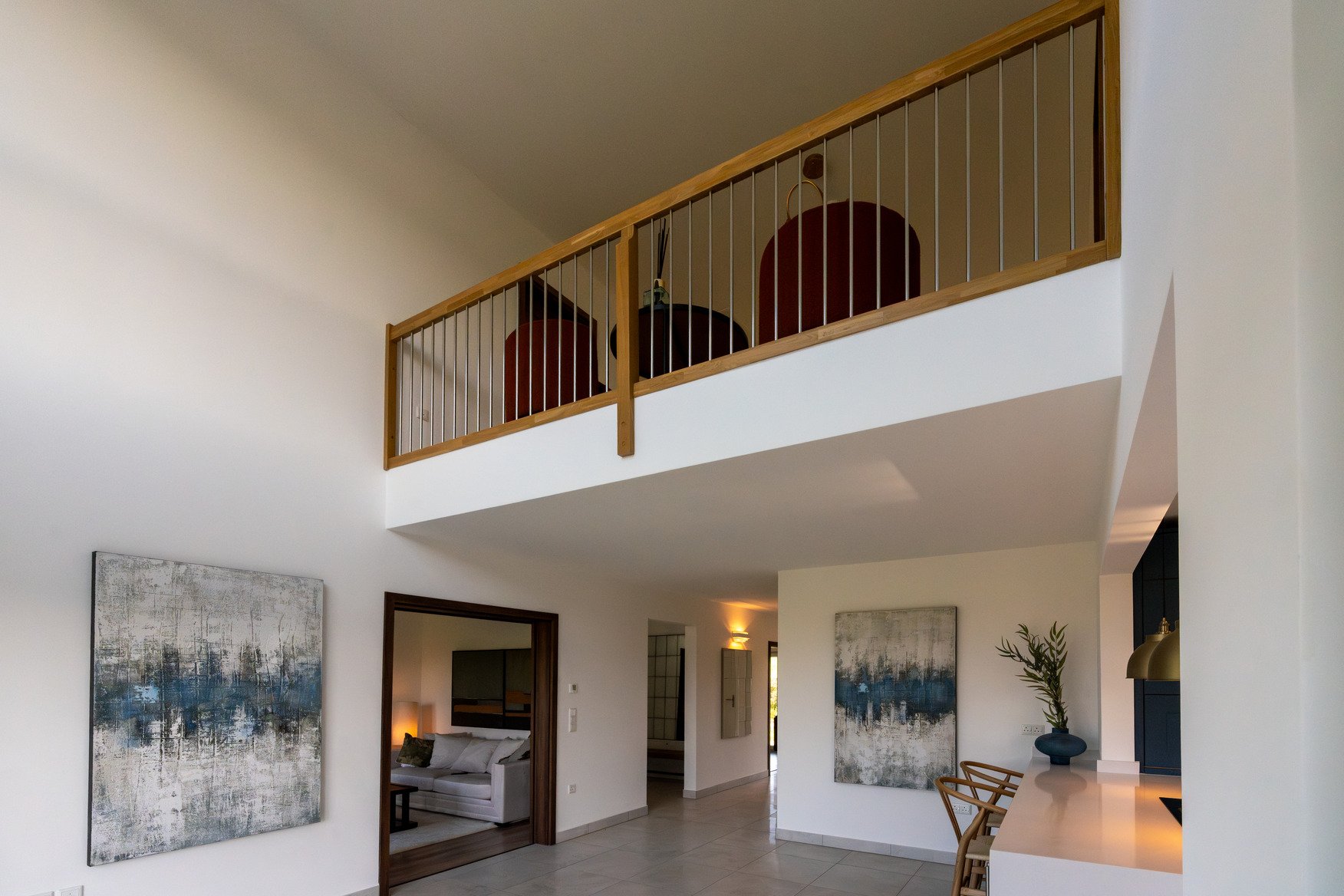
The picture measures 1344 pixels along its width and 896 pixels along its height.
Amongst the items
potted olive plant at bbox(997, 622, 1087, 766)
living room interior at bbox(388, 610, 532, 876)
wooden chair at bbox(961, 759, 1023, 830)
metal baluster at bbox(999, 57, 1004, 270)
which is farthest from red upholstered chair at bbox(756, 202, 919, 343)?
living room interior at bbox(388, 610, 532, 876)

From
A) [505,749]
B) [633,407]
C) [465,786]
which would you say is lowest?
[465,786]

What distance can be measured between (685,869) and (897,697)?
213cm

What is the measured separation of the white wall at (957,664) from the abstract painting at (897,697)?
0.34 feet

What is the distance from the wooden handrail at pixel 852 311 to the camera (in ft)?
9.53

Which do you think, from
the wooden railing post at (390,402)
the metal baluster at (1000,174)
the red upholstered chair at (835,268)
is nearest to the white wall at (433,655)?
the wooden railing post at (390,402)

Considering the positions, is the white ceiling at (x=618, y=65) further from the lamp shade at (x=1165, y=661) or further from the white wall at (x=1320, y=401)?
the white wall at (x=1320, y=401)

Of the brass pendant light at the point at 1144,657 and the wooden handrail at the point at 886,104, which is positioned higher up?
the wooden handrail at the point at 886,104

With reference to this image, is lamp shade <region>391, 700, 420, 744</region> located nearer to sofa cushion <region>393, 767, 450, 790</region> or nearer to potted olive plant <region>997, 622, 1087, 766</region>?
sofa cushion <region>393, 767, 450, 790</region>

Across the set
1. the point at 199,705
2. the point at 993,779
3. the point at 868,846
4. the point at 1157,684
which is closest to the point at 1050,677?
the point at 1157,684

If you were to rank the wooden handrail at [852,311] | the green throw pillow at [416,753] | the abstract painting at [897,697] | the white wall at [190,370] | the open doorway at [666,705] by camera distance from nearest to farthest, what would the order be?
the wooden handrail at [852,311], the white wall at [190,370], the abstract painting at [897,697], the green throw pillow at [416,753], the open doorway at [666,705]

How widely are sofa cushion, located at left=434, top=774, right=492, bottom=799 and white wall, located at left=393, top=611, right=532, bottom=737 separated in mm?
2357

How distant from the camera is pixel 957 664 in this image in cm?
698

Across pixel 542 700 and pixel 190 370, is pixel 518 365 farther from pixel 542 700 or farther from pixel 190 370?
pixel 542 700

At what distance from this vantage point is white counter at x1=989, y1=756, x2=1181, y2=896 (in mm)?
3031
